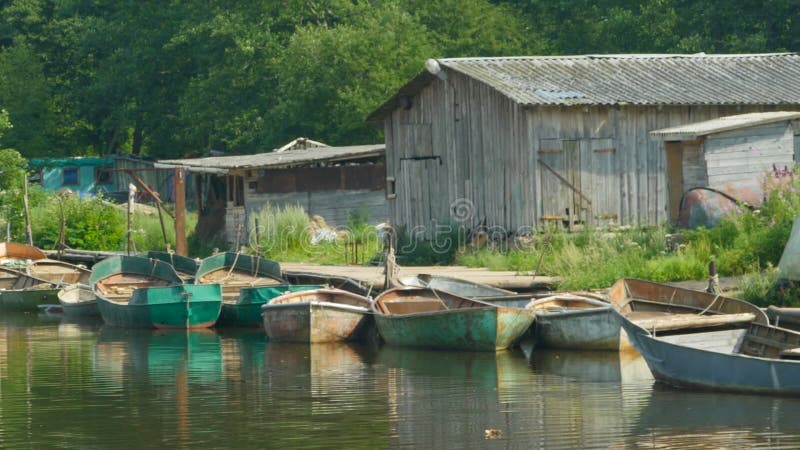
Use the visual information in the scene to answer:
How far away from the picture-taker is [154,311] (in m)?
28.6

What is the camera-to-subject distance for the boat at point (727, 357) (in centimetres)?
1720

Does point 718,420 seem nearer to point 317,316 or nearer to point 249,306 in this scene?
point 317,316

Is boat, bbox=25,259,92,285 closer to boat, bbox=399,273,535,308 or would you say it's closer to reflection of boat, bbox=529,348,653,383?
boat, bbox=399,273,535,308

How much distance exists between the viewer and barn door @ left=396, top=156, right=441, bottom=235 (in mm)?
33438

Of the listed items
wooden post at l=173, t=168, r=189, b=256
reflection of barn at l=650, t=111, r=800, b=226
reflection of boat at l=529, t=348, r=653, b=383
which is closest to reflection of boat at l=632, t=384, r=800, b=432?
reflection of boat at l=529, t=348, r=653, b=383

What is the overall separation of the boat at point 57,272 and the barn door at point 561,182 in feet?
37.7

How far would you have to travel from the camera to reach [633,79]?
32281 mm

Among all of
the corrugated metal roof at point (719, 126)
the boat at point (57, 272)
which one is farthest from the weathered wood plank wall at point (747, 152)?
the boat at point (57, 272)

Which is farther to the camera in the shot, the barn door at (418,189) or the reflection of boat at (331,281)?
the barn door at (418,189)

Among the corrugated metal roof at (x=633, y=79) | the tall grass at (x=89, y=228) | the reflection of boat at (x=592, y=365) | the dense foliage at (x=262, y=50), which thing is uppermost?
the dense foliage at (x=262, y=50)

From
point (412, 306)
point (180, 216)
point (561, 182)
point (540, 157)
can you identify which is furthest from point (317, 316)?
point (180, 216)

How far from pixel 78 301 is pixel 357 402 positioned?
1525 centimetres

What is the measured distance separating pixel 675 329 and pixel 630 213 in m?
11.8

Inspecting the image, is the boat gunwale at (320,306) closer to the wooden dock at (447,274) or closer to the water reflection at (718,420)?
the wooden dock at (447,274)
